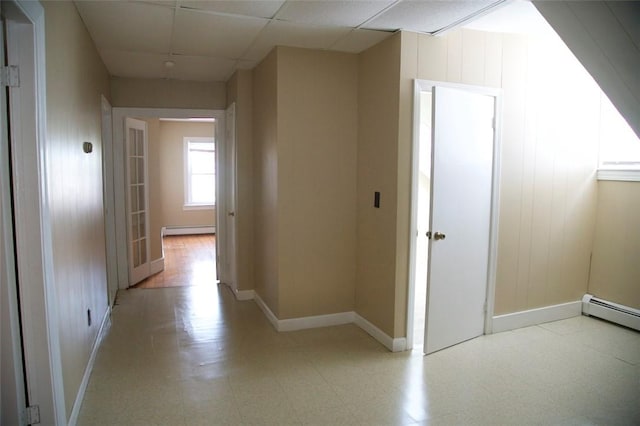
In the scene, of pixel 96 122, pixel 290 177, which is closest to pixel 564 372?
pixel 290 177

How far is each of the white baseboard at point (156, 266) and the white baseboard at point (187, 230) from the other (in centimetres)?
307

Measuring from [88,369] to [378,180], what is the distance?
2444mm

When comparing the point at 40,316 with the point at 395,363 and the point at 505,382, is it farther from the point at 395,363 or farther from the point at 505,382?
the point at 505,382

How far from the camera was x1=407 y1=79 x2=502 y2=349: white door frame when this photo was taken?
11.0ft

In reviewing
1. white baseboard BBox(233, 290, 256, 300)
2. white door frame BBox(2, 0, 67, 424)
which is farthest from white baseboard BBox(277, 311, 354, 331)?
white door frame BBox(2, 0, 67, 424)

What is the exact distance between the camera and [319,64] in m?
3.81

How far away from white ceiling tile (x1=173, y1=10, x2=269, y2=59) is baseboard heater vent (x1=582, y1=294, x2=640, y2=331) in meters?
3.78

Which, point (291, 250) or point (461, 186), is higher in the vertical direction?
point (461, 186)

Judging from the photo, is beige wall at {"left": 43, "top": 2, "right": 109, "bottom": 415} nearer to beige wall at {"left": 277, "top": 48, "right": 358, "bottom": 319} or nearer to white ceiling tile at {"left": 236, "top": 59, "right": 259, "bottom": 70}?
white ceiling tile at {"left": 236, "top": 59, "right": 259, "bottom": 70}

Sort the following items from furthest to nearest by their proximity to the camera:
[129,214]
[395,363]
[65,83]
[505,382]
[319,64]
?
[129,214], [319,64], [395,363], [505,382], [65,83]

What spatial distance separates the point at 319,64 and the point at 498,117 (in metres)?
1.51

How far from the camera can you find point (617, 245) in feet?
13.5

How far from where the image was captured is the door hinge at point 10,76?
188cm

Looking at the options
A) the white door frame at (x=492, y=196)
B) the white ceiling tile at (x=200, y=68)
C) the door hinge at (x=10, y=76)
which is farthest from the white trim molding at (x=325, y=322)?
the door hinge at (x=10, y=76)
